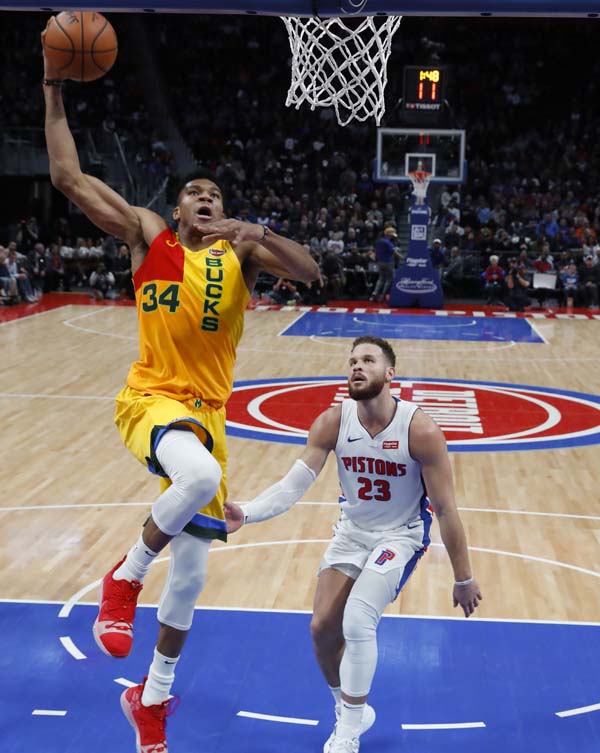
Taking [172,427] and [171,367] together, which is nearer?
[172,427]

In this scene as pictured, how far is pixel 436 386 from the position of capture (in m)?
12.5

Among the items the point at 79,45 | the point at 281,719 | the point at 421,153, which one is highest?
the point at 79,45

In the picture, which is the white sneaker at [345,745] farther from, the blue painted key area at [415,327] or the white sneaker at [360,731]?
the blue painted key area at [415,327]

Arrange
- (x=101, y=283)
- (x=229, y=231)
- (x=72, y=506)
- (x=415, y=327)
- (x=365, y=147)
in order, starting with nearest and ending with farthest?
(x=229, y=231) → (x=72, y=506) → (x=415, y=327) → (x=101, y=283) → (x=365, y=147)

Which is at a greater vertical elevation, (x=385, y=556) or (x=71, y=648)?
(x=385, y=556)

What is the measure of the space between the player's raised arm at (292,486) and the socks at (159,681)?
576 mm

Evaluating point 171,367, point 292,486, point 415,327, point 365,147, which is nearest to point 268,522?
point 292,486

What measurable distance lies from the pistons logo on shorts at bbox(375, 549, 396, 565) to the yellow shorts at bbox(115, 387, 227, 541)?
64cm

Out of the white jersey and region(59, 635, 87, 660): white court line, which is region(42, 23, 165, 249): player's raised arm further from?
region(59, 635, 87, 660): white court line

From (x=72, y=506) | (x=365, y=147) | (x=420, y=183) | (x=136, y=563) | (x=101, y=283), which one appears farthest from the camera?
(x=365, y=147)

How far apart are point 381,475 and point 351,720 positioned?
984mm

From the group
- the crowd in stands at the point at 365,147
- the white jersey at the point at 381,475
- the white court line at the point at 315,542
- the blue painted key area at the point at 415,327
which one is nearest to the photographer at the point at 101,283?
the crowd in stands at the point at 365,147

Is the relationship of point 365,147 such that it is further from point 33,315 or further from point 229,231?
point 229,231

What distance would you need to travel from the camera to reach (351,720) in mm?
3965
